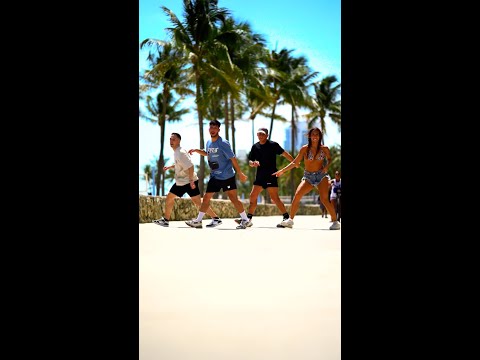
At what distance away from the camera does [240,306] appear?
285 cm

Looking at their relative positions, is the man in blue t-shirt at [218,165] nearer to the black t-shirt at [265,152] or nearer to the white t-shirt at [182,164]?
the white t-shirt at [182,164]

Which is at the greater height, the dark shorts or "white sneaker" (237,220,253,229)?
the dark shorts

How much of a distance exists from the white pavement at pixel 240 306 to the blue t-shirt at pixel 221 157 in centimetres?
439

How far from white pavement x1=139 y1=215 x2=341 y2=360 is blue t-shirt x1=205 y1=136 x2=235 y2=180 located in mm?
4388

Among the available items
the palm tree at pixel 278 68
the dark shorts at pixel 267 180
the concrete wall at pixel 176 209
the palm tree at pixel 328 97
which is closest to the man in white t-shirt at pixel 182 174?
the dark shorts at pixel 267 180

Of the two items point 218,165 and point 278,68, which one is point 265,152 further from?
point 278,68

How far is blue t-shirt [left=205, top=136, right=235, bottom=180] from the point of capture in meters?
9.62

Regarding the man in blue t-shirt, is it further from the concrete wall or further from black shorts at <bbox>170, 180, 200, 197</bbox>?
the concrete wall

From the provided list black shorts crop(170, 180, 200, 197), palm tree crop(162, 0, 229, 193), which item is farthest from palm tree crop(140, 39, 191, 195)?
black shorts crop(170, 180, 200, 197)

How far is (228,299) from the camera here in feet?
10.0

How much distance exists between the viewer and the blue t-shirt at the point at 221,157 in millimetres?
9617
